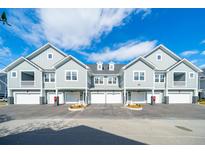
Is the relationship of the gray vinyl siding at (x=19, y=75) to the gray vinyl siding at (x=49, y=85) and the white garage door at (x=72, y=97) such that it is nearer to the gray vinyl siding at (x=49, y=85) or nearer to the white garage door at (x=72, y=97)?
the gray vinyl siding at (x=49, y=85)

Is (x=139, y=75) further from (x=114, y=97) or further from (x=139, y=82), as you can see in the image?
(x=114, y=97)

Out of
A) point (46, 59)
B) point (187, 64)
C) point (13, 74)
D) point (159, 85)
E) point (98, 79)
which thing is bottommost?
point (159, 85)

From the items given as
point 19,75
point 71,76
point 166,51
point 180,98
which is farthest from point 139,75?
point 19,75

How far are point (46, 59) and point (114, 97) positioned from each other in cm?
1344

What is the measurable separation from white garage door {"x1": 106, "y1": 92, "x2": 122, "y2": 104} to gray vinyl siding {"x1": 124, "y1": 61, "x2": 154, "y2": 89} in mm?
3026

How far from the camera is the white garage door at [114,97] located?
811 inches

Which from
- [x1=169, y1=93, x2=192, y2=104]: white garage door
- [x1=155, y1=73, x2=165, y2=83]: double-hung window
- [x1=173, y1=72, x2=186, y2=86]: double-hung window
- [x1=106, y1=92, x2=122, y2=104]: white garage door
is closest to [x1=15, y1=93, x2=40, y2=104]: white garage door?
[x1=106, y1=92, x2=122, y2=104]: white garage door

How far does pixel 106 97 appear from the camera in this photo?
67.8 ft

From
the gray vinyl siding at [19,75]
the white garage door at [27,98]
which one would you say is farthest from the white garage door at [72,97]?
the gray vinyl siding at [19,75]

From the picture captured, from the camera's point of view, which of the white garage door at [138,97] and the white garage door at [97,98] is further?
the white garage door at [97,98]

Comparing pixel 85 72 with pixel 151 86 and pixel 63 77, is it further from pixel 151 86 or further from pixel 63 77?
pixel 151 86

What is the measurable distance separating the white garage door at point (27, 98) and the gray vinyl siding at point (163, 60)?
19954 millimetres

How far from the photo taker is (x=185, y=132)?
6.64 metres

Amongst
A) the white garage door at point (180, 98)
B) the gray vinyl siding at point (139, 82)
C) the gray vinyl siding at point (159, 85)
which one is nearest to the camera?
the gray vinyl siding at point (139, 82)
